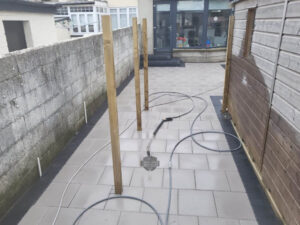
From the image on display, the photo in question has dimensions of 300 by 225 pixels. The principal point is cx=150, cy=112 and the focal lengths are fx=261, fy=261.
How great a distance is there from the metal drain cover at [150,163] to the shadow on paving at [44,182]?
1.52m

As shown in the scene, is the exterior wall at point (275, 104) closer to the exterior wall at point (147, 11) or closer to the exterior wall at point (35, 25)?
the exterior wall at point (147, 11)

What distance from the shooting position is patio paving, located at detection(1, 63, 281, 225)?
3.64m

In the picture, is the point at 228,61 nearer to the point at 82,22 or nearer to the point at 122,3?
the point at 122,3

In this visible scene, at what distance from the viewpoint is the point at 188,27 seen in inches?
558

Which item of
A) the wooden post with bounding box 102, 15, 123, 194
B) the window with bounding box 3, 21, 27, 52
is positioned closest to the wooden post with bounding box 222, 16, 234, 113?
the wooden post with bounding box 102, 15, 123, 194

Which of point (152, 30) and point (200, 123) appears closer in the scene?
point (200, 123)

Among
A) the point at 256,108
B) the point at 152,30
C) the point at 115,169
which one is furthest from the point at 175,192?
the point at 152,30

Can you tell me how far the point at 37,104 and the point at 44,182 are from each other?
4.38 feet

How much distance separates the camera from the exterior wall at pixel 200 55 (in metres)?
14.4

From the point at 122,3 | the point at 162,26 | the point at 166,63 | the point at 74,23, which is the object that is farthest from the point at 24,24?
the point at 122,3

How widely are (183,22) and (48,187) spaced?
475 inches

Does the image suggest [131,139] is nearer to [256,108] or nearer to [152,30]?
[256,108]

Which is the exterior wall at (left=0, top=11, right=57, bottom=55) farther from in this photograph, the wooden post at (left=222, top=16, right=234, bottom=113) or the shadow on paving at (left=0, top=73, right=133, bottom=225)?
the wooden post at (left=222, top=16, right=234, bottom=113)

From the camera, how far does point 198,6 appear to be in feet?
44.8
